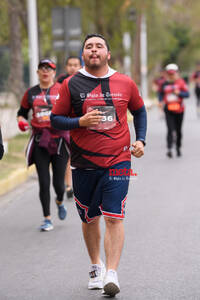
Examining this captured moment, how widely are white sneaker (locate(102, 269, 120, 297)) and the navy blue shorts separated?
42 cm

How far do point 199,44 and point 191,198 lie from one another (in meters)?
60.4

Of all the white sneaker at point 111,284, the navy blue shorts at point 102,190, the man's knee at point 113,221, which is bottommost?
the white sneaker at point 111,284

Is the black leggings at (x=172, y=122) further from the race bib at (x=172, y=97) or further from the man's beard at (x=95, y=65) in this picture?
the man's beard at (x=95, y=65)

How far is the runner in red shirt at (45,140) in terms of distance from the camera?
7.81m

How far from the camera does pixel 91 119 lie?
5090mm

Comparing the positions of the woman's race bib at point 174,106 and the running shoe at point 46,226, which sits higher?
the woman's race bib at point 174,106

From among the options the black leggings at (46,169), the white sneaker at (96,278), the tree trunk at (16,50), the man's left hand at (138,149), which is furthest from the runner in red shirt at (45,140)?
the tree trunk at (16,50)

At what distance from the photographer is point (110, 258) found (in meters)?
5.25

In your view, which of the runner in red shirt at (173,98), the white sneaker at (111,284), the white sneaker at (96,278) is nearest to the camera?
the white sneaker at (111,284)

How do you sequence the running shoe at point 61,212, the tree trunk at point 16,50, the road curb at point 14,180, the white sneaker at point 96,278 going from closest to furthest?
1. the white sneaker at point 96,278
2. the running shoe at point 61,212
3. the road curb at point 14,180
4. the tree trunk at point 16,50

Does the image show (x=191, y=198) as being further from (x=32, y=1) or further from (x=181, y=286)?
(x=32, y=1)

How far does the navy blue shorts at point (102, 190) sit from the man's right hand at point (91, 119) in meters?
0.39

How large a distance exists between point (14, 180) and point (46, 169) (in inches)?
137

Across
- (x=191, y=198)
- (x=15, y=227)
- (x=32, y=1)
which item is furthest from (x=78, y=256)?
(x=32, y=1)
